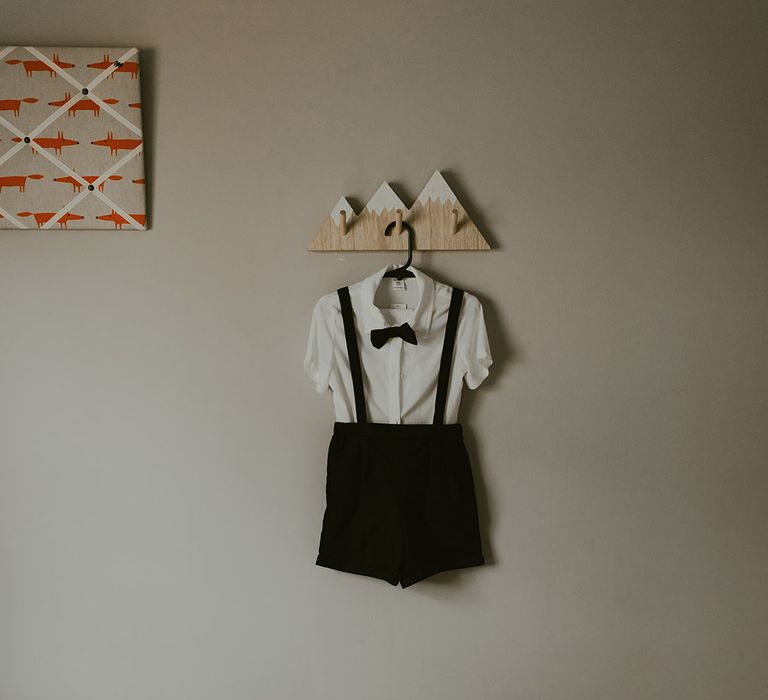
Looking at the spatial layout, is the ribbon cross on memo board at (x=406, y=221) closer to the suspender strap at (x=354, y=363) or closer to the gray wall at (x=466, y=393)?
the gray wall at (x=466, y=393)

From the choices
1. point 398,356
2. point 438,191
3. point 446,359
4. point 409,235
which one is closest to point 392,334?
point 398,356

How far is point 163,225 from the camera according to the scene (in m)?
1.86

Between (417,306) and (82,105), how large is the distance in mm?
1037

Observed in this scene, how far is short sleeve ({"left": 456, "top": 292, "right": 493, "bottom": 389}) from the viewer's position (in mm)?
1834

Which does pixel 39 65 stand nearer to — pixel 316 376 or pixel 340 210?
pixel 340 210

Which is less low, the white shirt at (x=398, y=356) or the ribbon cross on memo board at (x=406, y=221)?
the ribbon cross on memo board at (x=406, y=221)

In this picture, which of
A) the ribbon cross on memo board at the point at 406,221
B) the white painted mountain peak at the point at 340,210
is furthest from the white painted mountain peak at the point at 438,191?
the white painted mountain peak at the point at 340,210

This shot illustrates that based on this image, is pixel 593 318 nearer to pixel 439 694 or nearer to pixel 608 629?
pixel 608 629

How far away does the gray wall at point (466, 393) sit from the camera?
1849 mm

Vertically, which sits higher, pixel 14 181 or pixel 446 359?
pixel 14 181

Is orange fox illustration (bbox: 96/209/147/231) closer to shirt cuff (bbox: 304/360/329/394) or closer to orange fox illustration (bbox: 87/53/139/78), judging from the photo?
orange fox illustration (bbox: 87/53/139/78)

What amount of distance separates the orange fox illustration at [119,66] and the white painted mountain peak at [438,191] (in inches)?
32.8

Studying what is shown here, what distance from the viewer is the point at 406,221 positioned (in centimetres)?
187

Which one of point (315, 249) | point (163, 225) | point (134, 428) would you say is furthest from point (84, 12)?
point (134, 428)
